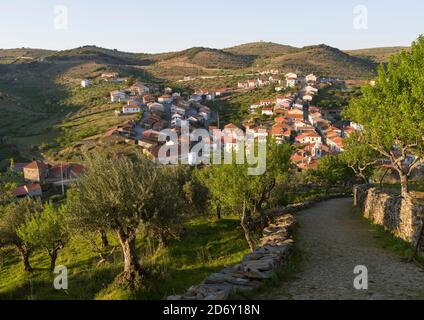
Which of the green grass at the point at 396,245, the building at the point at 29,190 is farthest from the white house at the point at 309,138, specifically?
the green grass at the point at 396,245

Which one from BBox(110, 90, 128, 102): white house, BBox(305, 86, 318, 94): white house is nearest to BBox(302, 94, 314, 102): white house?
BBox(305, 86, 318, 94): white house

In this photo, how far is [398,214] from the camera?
63.0ft

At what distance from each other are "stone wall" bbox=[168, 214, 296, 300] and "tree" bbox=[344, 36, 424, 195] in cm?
906

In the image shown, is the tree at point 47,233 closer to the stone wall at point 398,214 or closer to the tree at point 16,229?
the tree at point 16,229

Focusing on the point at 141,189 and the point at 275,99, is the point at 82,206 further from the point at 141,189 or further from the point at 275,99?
the point at 275,99

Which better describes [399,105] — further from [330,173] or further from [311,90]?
[311,90]

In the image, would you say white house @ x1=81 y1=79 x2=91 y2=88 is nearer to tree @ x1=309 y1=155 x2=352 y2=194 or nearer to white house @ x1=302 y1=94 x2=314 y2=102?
white house @ x1=302 y1=94 x2=314 y2=102

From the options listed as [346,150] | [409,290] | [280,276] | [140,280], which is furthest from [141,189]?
[346,150]

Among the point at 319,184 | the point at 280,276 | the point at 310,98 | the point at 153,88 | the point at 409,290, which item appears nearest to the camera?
the point at 409,290

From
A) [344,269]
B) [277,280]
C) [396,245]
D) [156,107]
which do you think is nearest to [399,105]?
[396,245]

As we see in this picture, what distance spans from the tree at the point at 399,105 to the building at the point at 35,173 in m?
69.4

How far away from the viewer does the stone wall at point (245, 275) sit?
10148 mm
